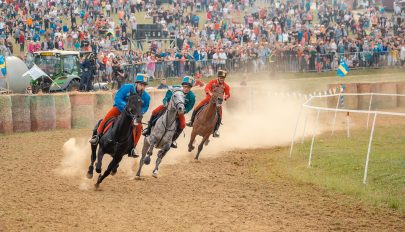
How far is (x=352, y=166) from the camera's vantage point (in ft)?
56.5

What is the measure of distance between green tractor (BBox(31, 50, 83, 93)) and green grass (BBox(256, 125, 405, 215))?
1249 centimetres

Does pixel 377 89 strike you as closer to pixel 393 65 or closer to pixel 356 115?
pixel 356 115

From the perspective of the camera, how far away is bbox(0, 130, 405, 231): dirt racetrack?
1195cm

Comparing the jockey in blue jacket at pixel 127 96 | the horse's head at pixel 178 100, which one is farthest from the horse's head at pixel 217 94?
the jockey in blue jacket at pixel 127 96

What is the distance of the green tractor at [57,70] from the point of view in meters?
31.5

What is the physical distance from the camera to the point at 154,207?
13453 millimetres

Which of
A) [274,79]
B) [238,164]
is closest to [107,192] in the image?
[238,164]

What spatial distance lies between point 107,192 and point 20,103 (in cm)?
1108

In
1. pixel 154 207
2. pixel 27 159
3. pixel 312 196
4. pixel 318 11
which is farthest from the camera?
pixel 318 11

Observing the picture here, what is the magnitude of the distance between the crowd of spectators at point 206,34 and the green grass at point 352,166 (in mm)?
16675

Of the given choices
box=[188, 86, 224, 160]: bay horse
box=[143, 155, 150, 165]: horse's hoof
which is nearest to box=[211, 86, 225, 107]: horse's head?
box=[188, 86, 224, 160]: bay horse

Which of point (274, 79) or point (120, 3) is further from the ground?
point (120, 3)

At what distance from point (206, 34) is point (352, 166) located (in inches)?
1209

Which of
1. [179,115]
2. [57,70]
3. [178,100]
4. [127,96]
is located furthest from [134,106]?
[57,70]
